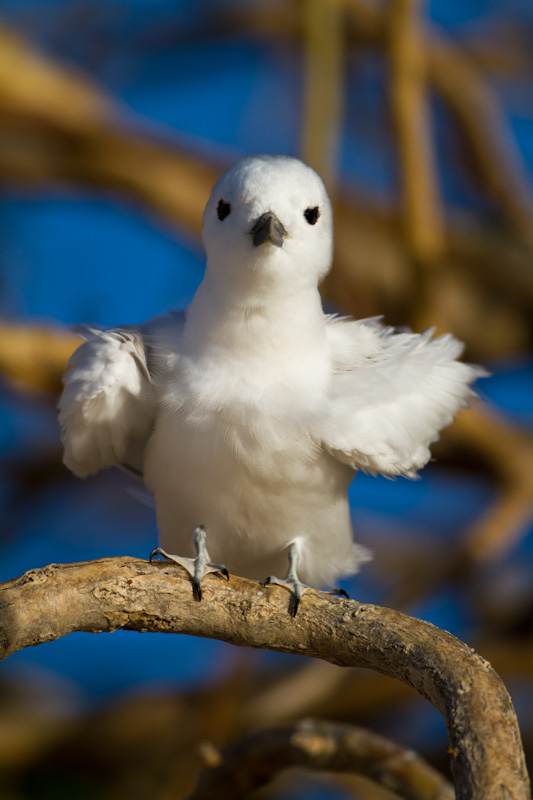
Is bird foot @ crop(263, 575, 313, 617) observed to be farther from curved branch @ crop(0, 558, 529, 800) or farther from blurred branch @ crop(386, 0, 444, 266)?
blurred branch @ crop(386, 0, 444, 266)

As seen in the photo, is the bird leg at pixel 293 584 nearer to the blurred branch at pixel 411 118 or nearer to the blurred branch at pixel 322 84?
the blurred branch at pixel 322 84

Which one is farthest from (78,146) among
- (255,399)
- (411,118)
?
(255,399)

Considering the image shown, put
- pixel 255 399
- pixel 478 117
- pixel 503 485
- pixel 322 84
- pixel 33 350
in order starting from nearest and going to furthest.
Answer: pixel 255 399 < pixel 33 350 < pixel 322 84 < pixel 503 485 < pixel 478 117

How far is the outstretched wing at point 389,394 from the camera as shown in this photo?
214 centimetres

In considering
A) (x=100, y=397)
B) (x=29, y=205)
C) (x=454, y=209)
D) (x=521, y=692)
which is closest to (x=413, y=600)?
(x=521, y=692)

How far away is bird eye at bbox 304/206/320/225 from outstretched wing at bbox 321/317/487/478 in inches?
15.8

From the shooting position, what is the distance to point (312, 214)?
216cm

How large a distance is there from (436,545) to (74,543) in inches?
106

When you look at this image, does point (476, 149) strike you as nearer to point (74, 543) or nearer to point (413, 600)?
point (413, 600)

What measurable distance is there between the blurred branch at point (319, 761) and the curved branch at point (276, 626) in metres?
0.55

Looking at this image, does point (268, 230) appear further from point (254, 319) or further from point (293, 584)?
point (293, 584)

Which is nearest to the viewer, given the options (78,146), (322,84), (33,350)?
(33,350)

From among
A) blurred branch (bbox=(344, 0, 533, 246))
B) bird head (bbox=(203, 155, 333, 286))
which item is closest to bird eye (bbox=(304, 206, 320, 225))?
bird head (bbox=(203, 155, 333, 286))

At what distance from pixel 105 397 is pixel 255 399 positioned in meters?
0.38
